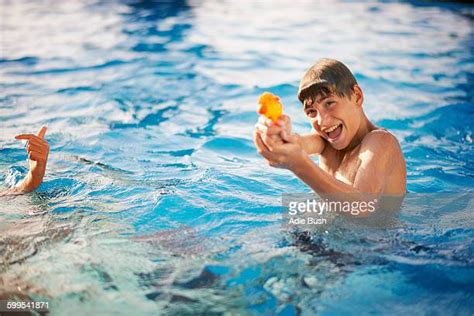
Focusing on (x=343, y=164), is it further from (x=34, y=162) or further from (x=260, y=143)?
(x=34, y=162)

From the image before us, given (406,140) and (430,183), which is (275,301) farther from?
(406,140)

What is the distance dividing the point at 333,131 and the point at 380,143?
A: 1.04ft

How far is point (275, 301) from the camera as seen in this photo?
287 cm

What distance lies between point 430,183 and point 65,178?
3.28 m

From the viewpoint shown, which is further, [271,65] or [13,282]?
[271,65]

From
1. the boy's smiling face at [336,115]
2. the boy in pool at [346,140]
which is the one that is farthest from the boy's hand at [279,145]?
the boy's smiling face at [336,115]

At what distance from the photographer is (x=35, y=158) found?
4066 mm

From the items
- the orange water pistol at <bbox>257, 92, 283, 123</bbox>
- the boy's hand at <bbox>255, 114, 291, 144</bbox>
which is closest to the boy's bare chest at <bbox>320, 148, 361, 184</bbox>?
the boy's hand at <bbox>255, 114, 291, 144</bbox>

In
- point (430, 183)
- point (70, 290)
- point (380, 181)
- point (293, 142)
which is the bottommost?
point (430, 183)

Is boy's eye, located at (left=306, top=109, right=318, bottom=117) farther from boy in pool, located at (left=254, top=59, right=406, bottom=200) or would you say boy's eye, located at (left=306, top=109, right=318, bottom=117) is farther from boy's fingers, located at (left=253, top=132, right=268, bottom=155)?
boy's fingers, located at (left=253, top=132, right=268, bottom=155)

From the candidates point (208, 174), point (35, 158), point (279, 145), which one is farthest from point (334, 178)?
point (35, 158)

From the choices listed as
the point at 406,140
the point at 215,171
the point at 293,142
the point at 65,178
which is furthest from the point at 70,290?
the point at 406,140

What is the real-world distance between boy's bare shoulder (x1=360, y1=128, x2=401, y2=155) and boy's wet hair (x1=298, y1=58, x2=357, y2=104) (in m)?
0.32

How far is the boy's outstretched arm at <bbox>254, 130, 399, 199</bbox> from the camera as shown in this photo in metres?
2.86
